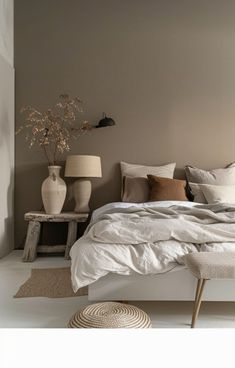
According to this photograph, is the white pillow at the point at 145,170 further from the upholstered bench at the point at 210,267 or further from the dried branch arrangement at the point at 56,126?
the upholstered bench at the point at 210,267

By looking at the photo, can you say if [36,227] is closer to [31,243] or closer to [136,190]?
[31,243]

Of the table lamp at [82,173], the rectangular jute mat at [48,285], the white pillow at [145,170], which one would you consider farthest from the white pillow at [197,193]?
the rectangular jute mat at [48,285]

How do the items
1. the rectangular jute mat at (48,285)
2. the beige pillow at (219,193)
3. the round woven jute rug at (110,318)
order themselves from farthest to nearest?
the beige pillow at (219,193)
the rectangular jute mat at (48,285)
the round woven jute rug at (110,318)

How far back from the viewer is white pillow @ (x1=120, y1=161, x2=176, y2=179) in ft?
12.8

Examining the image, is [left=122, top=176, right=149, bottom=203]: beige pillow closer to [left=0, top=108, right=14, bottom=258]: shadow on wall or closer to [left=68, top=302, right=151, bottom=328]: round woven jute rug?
[left=0, top=108, right=14, bottom=258]: shadow on wall

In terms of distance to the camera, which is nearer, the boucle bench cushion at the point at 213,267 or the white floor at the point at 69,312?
the boucle bench cushion at the point at 213,267

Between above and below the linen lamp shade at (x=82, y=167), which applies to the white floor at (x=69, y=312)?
below

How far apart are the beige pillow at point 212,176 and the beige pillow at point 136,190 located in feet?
1.90

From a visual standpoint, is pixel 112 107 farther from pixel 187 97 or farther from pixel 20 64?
pixel 20 64

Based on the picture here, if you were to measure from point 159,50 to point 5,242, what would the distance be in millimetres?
3052

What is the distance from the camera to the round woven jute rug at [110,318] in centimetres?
160

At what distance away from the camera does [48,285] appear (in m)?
2.67

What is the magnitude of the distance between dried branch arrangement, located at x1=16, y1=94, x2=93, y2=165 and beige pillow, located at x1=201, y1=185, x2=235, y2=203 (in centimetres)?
162
